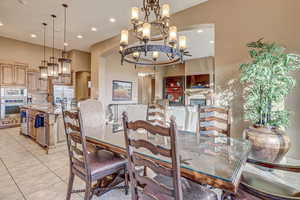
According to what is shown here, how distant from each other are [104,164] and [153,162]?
0.84 metres

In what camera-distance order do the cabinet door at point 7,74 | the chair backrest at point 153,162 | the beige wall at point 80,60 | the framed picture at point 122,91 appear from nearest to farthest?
1. the chair backrest at point 153,162
2. the cabinet door at point 7,74
3. the framed picture at point 122,91
4. the beige wall at point 80,60

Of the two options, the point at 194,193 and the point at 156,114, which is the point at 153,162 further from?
the point at 156,114

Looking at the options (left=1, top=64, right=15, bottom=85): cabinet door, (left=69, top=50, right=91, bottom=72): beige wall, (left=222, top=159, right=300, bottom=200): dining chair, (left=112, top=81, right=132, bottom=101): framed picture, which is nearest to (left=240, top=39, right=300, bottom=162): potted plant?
(left=222, top=159, right=300, bottom=200): dining chair

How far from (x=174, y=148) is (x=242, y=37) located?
3044 mm

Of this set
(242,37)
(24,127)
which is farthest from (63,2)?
(242,37)

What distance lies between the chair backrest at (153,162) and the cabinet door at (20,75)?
22.8 ft

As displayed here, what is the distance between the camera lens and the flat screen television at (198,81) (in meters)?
8.25

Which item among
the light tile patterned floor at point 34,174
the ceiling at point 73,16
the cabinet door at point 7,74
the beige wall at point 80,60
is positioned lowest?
the light tile patterned floor at point 34,174

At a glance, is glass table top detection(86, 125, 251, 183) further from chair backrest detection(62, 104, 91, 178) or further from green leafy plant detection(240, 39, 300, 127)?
green leafy plant detection(240, 39, 300, 127)

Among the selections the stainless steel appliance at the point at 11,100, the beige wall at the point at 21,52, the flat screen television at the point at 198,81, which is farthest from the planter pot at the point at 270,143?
the beige wall at the point at 21,52

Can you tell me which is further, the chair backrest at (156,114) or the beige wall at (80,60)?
the beige wall at (80,60)

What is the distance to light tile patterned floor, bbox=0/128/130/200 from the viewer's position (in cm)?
203

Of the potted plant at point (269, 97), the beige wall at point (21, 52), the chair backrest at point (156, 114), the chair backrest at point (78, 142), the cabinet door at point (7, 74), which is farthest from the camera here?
the beige wall at point (21, 52)

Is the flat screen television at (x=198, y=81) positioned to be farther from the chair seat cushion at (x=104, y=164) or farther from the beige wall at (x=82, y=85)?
the chair seat cushion at (x=104, y=164)
